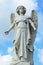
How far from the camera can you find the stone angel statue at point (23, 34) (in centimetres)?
1436

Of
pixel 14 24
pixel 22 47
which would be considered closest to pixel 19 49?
pixel 22 47

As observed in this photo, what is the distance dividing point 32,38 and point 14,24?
3.86ft

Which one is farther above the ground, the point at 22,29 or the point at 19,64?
the point at 22,29

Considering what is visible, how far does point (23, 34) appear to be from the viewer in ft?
48.2

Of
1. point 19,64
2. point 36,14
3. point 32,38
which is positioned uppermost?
point 36,14

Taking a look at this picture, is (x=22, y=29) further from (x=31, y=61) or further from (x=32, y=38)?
(x=31, y=61)

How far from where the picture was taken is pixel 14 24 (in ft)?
50.1

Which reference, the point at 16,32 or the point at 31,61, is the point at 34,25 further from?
the point at 31,61

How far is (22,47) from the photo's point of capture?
1434 cm

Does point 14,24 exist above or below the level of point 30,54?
above

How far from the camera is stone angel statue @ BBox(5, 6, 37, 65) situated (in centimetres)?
1436

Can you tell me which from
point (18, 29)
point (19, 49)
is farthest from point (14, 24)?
point (19, 49)

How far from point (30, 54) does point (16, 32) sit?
1.30 metres

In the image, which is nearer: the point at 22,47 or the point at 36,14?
the point at 22,47
